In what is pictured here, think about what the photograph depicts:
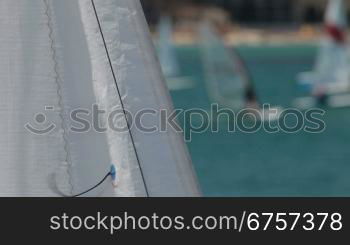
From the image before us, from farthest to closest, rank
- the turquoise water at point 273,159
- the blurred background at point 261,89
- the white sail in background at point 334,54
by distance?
the white sail in background at point 334,54, the blurred background at point 261,89, the turquoise water at point 273,159

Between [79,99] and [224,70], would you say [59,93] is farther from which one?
[224,70]

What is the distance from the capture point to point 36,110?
393cm

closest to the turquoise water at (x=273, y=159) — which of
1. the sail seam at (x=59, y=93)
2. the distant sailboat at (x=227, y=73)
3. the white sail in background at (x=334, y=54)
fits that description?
the distant sailboat at (x=227, y=73)

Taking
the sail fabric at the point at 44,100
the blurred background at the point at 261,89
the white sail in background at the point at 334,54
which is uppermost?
the sail fabric at the point at 44,100

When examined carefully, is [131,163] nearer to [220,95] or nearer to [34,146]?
[34,146]

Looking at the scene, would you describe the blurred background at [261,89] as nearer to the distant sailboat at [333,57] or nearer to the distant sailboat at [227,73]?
the distant sailboat at [227,73]

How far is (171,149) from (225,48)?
103 feet

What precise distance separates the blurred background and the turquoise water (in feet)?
0.09

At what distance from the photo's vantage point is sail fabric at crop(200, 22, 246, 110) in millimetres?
34938

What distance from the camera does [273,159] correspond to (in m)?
38.9

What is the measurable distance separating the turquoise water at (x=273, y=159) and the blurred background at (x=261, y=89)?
0.03m

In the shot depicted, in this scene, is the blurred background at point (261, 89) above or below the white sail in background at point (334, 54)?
below

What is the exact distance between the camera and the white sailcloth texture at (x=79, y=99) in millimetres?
3855

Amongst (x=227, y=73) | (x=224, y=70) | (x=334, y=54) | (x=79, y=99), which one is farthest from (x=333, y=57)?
(x=79, y=99)
